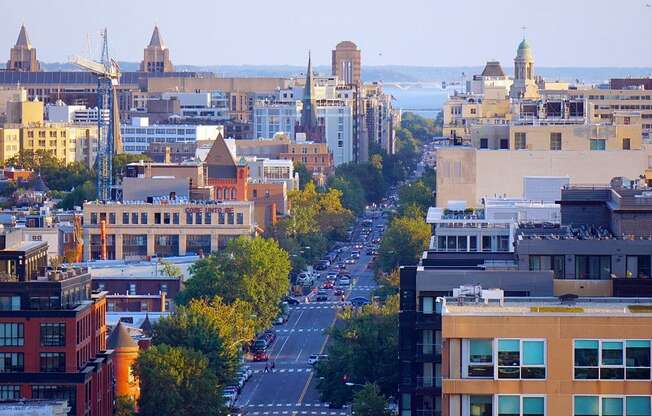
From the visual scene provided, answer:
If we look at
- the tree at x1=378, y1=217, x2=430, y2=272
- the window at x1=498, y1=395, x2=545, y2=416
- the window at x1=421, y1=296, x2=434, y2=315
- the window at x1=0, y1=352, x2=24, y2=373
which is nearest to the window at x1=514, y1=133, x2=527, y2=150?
the tree at x1=378, y1=217, x2=430, y2=272

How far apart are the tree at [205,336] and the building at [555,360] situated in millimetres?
60709

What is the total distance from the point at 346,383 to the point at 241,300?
32095 millimetres

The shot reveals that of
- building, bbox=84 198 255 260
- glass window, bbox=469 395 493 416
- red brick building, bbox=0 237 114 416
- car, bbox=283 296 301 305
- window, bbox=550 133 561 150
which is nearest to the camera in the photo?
glass window, bbox=469 395 493 416

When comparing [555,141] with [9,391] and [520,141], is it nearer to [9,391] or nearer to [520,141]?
[520,141]

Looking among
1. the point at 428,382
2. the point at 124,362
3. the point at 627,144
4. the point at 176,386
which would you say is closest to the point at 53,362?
the point at 176,386

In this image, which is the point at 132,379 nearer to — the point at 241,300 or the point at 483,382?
the point at 241,300

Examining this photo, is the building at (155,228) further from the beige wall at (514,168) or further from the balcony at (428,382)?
the balcony at (428,382)

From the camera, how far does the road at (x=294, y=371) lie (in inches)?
4284

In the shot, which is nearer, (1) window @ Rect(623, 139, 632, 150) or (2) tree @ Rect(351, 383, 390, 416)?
(2) tree @ Rect(351, 383, 390, 416)

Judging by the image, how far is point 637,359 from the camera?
4612cm

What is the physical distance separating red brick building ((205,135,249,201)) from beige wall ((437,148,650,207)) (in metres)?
55.4

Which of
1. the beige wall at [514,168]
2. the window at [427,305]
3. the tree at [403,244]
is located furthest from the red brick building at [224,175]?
the window at [427,305]

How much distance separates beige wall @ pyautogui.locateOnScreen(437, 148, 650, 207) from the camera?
114 metres

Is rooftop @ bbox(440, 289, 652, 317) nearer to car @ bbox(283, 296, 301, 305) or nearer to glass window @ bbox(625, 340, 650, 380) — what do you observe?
glass window @ bbox(625, 340, 650, 380)
